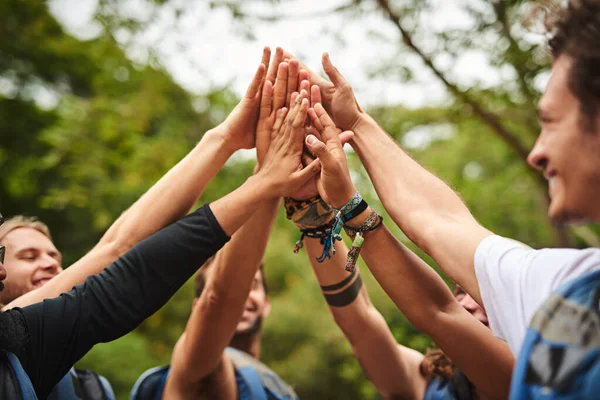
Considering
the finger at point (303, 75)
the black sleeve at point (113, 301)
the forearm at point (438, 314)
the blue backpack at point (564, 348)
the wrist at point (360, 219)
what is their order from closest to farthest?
the blue backpack at point (564, 348)
the black sleeve at point (113, 301)
the forearm at point (438, 314)
the wrist at point (360, 219)
the finger at point (303, 75)

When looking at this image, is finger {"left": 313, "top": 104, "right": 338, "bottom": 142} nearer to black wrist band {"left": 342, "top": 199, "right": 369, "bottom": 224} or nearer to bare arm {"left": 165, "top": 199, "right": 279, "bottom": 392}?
black wrist band {"left": 342, "top": 199, "right": 369, "bottom": 224}

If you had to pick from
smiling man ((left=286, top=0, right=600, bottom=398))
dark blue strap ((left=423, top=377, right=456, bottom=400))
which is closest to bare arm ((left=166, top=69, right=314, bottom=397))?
dark blue strap ((left=423, top=377, right=456, bottom=400))

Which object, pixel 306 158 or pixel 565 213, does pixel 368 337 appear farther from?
pixel 565 213

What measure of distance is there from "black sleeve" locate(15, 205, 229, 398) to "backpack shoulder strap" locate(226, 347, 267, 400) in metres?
1.16

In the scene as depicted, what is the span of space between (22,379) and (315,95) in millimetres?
1524

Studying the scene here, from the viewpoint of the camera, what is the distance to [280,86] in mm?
2475

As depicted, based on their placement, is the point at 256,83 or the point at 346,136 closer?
the point at 346,136

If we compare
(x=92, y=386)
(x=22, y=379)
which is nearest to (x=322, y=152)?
(x=22, y=379)

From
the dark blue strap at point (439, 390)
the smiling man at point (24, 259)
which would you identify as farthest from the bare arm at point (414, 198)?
the smiling man at point (24, 259)

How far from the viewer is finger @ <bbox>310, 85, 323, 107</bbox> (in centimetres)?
242

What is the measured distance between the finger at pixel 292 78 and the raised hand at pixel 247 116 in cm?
11

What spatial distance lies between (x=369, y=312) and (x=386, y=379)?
0.35m

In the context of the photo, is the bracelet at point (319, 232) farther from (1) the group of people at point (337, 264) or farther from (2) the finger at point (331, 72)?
(2) the finger at point (331, 72)

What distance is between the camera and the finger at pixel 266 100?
2.46 metres
